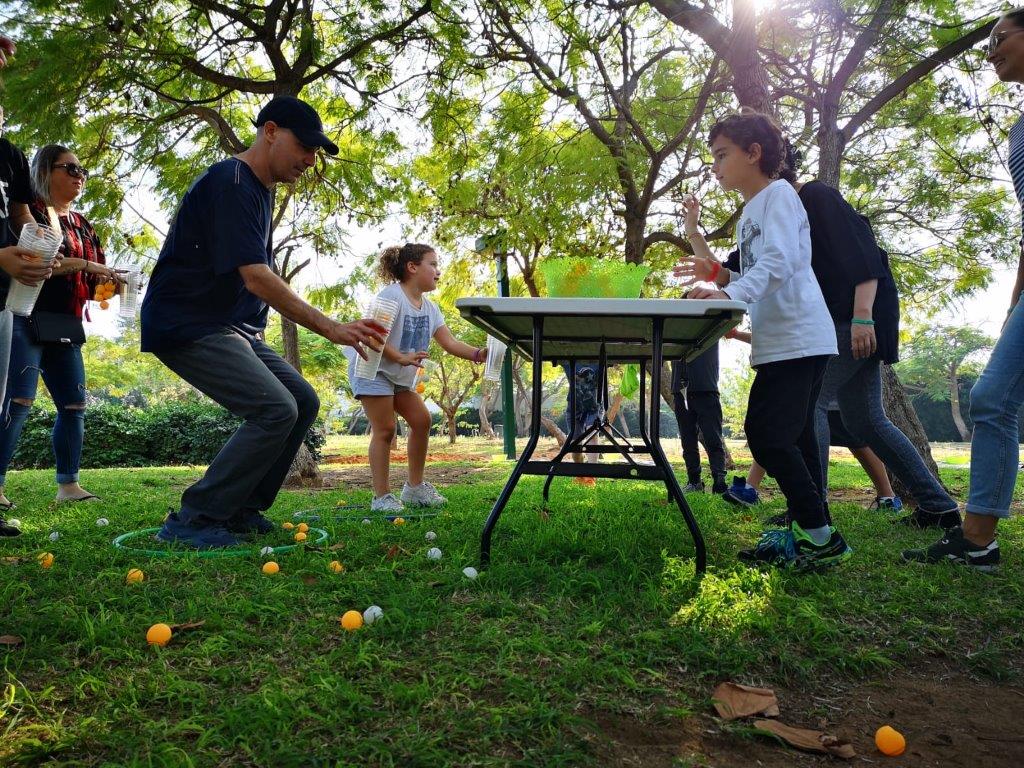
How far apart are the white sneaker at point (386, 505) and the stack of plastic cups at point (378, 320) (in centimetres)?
73

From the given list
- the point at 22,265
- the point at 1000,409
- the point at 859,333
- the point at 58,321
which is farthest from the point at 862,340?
the point at 58,321

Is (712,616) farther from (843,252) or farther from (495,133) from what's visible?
(495,133)

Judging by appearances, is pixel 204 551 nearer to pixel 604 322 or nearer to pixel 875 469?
pixel 604 322

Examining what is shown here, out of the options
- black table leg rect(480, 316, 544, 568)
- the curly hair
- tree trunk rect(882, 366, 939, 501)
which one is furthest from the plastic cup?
tree trunk rect(882, 366, 939, 501)

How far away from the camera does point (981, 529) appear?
8.49ft

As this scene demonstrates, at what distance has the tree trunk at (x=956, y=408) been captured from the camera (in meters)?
31.4

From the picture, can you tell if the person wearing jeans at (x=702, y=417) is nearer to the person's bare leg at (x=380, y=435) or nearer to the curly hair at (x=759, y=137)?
the person's bare leg at (x=380, y=435)

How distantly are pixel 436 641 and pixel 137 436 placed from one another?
41.8 ft

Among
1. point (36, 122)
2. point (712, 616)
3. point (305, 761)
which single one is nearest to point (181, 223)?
point (305, 761)

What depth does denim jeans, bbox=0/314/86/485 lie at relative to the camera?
147 inches

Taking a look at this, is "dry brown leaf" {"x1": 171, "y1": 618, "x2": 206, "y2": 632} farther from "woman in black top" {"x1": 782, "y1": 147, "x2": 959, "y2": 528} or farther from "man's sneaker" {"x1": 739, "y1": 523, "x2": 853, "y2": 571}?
"woman in black top" {"x1": 782, "y1": 147, "x2": 959, "y2": 528}

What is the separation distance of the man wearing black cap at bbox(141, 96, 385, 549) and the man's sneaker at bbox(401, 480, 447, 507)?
1459 mm

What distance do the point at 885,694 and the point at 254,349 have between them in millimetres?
2771

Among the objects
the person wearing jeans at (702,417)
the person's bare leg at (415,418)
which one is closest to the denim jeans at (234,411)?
the person's bare leg at (415,418)
